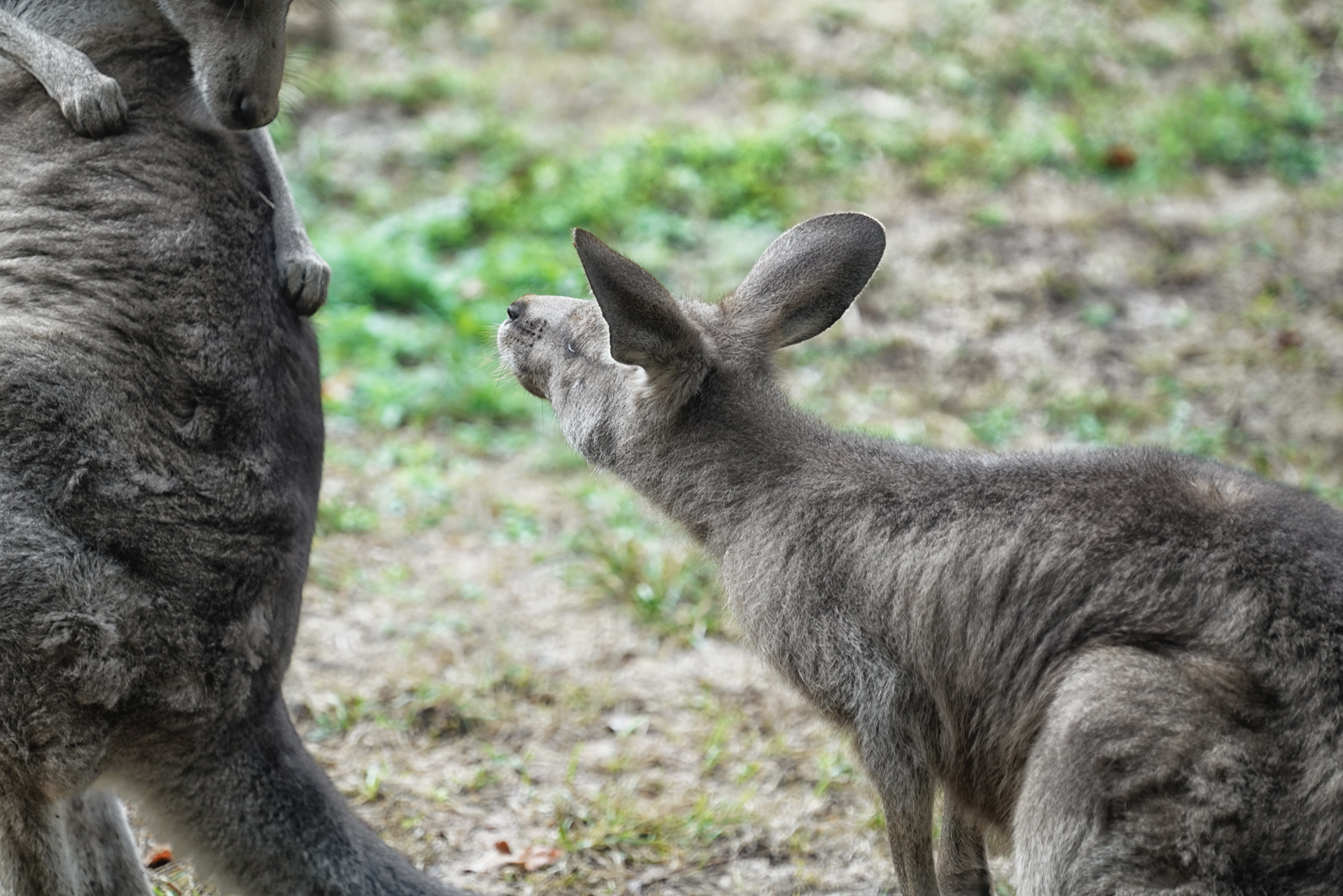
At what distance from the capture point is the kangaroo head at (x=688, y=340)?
4.07 metres

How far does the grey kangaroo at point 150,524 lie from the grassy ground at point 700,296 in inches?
31.9

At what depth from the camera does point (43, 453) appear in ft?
11.8

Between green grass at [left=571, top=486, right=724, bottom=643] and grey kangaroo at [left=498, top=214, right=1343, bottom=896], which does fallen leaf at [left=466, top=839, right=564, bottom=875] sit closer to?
grey kangaroo at [left=498, top=214, right=1343, bottom=896]

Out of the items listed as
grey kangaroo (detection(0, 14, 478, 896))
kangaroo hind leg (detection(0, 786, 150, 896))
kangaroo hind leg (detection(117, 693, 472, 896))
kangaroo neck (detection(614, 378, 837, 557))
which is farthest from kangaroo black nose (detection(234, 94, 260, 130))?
kangaroo hind leg (detection(0, 786, 150, 896))

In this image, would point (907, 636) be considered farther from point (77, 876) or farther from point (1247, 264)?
point (1247, 264)

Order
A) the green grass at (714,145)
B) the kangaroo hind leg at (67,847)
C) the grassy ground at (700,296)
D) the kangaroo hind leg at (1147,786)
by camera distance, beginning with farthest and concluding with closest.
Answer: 1. the green grass at (714,145)
2. the grassy ground at (700,296)
3. the kangaroo hind leg at (67,847)
4. the kangaroo hind leg at (1147,786)

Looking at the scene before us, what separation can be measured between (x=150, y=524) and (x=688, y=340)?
1.52 metres

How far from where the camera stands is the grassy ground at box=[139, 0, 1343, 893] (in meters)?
5.14

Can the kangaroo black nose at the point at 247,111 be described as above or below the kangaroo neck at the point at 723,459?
above

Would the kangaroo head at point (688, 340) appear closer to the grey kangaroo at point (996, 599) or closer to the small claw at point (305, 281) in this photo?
the grey kangaroo at point (996, 599)

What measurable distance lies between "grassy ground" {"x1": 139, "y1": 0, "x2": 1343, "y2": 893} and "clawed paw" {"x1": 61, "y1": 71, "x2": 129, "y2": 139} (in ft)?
7.34

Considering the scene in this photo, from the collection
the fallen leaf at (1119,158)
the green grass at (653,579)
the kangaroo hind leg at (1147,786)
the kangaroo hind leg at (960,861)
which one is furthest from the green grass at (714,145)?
the kangaroo hind leg at (1147,786)

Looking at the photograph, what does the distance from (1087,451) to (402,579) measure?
344 centimetres

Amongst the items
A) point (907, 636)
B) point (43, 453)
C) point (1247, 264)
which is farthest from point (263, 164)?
point (1247, 264)
